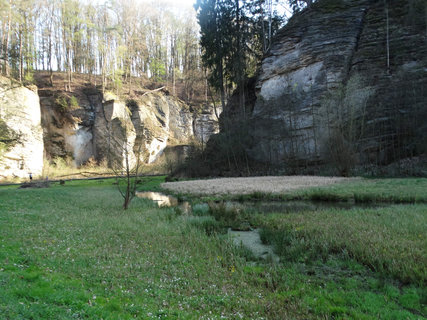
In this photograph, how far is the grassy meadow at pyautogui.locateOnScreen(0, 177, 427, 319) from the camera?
3.40 meters

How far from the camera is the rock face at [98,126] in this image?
4294 centimetres

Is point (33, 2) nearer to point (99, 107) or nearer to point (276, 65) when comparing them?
point (99, 107)

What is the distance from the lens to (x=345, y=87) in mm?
23844

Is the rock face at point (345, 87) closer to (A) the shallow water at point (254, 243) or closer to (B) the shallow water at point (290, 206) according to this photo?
(B) the shallow water at point (290, 206)

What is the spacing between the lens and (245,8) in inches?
1451

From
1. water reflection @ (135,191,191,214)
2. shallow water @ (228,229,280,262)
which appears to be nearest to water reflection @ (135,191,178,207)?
water reflection @ (135,191,191,214)

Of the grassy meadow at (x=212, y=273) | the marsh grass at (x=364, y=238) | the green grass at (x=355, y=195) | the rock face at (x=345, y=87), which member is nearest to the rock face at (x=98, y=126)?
the rock face at (x=345, y=87)

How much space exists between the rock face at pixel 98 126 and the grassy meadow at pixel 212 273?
32.9 meters

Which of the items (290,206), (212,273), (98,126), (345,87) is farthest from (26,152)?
(212,273)

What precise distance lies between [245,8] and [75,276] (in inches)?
1589

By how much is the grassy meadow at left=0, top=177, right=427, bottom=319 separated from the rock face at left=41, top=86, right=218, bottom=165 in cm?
3293

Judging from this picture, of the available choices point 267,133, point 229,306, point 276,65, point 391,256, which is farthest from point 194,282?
point 276,65

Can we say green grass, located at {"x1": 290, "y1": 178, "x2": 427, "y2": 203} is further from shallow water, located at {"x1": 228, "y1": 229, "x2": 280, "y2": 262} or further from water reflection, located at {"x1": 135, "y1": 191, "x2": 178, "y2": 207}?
shallow water, located at {"x1": 228, "y1": 229, "x2": 280, "y2": 262}

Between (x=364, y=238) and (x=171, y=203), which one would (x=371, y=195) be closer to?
(x=364, y=238)
